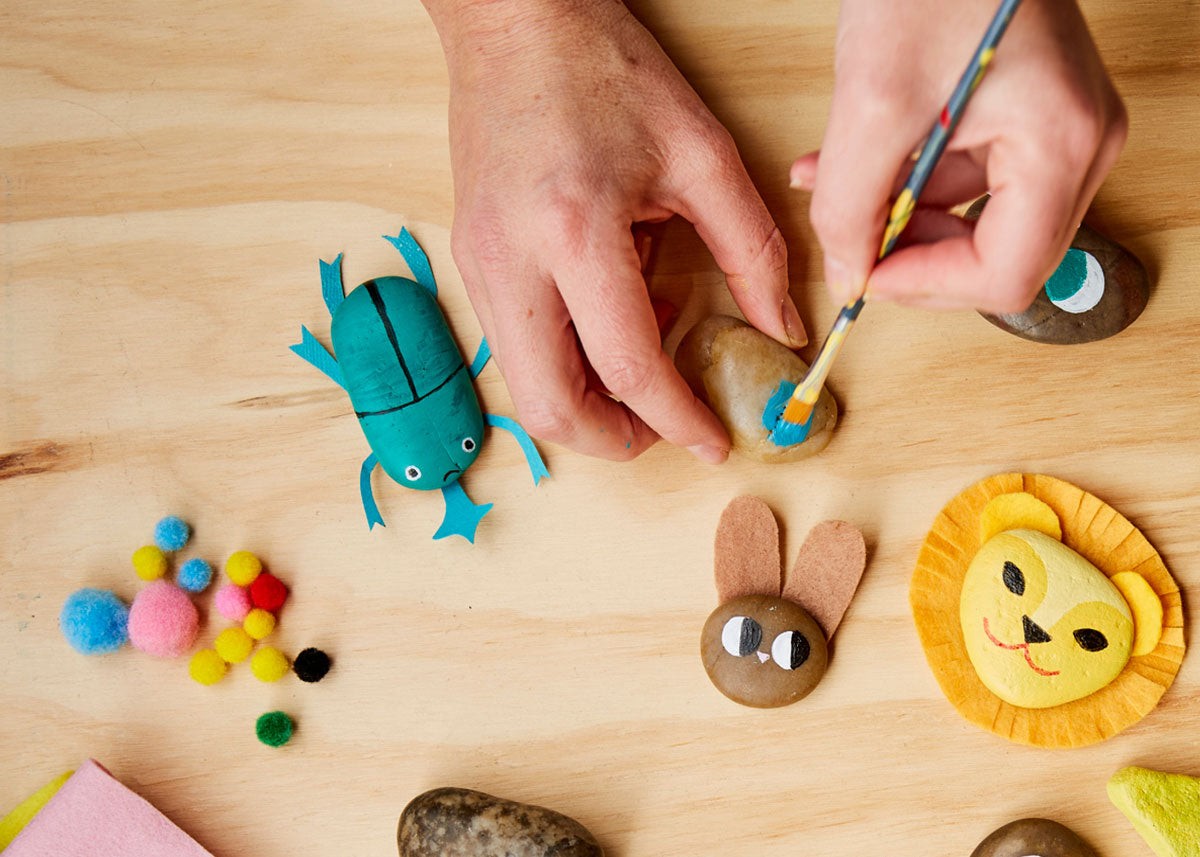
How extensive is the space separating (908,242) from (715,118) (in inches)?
10.1

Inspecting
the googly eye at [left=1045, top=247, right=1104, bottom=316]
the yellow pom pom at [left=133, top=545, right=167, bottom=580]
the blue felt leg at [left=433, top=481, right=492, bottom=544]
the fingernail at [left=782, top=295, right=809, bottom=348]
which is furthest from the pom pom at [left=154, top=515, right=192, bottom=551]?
the googly eye at [left=1045, top=247, right=1104, bottom=316]

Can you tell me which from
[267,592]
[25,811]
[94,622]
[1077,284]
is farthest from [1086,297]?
[25,811]

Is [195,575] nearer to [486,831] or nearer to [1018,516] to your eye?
[486,831]

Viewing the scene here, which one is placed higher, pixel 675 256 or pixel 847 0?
pixel 847 0

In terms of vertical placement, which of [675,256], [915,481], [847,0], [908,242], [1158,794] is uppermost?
[847,0]

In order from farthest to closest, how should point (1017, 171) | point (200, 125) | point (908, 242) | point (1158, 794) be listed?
point (200, 125)
point (1158, 794)
point (908, 242)
point (1017, 171)

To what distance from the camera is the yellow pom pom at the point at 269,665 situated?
83 centimetres

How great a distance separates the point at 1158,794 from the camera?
794 millimetres

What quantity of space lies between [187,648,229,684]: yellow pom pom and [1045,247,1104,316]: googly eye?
82 cm

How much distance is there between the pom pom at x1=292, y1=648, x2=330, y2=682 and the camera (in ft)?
2.70

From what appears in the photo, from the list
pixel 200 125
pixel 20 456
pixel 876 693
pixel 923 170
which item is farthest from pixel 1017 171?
pixel 20 456

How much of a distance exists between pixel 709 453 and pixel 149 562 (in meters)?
0.52

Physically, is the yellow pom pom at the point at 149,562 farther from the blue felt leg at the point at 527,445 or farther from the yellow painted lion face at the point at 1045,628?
the yellow painted lion face at the point at 1045,628

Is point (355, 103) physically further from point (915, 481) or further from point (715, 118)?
point (915, 481)
